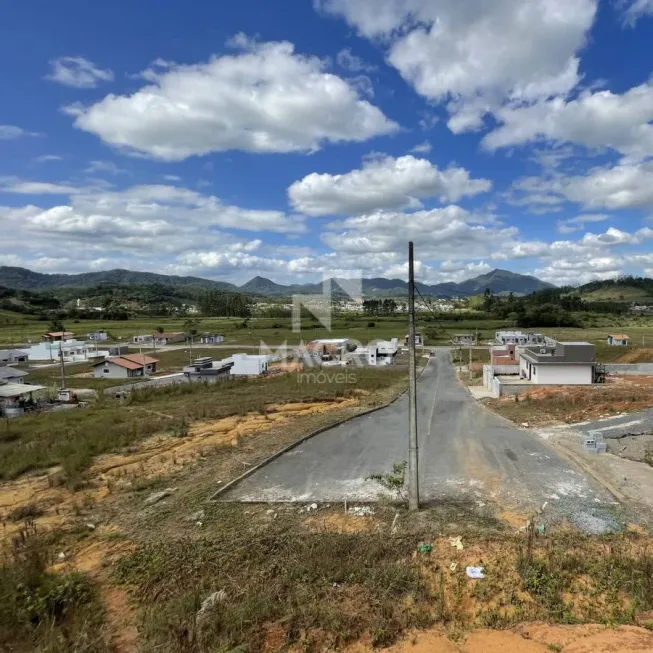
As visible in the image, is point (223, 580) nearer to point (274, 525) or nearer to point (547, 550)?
point (274, 525)

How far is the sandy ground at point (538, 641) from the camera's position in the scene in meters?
5.07

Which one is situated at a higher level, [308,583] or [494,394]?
[308,583]

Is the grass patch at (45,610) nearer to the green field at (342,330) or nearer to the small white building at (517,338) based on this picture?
the green field at (342,330)

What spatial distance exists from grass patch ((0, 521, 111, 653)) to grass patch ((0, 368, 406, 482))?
5.72 meters

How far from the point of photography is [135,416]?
22031mm

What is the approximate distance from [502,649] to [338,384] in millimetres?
27757

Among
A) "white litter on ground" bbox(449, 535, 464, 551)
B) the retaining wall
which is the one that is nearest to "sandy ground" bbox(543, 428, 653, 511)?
"white litter on ground" bbox(449, 535, 464, 551)

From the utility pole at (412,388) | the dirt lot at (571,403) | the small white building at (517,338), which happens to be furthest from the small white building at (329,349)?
the utility pole at (412,388)

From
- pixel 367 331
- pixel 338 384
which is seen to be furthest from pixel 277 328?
pixel 338 384

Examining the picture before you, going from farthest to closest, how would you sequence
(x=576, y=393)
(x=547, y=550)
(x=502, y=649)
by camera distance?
→ (x=576, y=393) < (x=547, y=550) < (x=502, y=649)

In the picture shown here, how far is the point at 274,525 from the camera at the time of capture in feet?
29.7

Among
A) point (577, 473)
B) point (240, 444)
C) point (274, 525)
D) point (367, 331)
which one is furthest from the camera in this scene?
point (367, 331)

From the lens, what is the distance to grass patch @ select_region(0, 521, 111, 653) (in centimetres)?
545

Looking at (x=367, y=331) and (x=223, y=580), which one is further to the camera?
(x=367, y=331)
